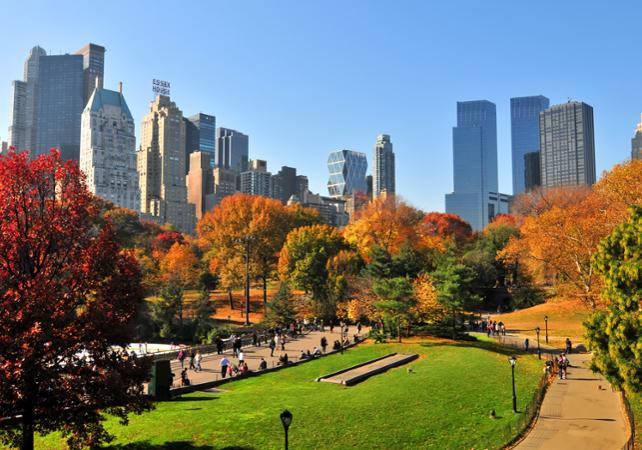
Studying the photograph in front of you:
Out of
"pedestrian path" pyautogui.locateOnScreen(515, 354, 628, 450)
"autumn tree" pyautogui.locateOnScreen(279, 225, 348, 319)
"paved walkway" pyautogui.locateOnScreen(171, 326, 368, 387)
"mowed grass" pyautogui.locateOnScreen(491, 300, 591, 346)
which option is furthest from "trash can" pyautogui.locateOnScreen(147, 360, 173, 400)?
"mowed grass" pyautogui.locateOnScreen(491, 300, 591, 346)

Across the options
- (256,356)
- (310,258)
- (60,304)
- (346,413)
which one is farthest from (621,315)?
(310,258)

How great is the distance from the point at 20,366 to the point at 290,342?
112ft

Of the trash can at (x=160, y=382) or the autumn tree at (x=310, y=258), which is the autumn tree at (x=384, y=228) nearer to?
the autumn tree at (x=310, y=258)

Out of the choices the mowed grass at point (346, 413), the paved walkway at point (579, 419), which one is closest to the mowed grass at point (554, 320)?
the paved walkway at point (579, 419)

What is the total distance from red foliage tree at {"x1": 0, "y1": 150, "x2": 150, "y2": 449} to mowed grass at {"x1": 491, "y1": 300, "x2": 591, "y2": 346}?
45806 mm

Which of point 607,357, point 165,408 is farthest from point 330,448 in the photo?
point 607,357

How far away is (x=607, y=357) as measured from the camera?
23.0m

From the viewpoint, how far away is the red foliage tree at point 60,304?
16234 millimetres

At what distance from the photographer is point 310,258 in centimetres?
6962

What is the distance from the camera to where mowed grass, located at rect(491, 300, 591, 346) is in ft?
193

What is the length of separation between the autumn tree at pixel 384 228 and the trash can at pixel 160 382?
48.2 metres

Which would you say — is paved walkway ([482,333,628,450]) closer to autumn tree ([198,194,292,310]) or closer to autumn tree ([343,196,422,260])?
autumn tree ([343,196,422,260])

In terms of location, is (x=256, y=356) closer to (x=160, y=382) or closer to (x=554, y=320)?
(x=160, y=382)

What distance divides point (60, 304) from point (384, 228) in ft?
213
